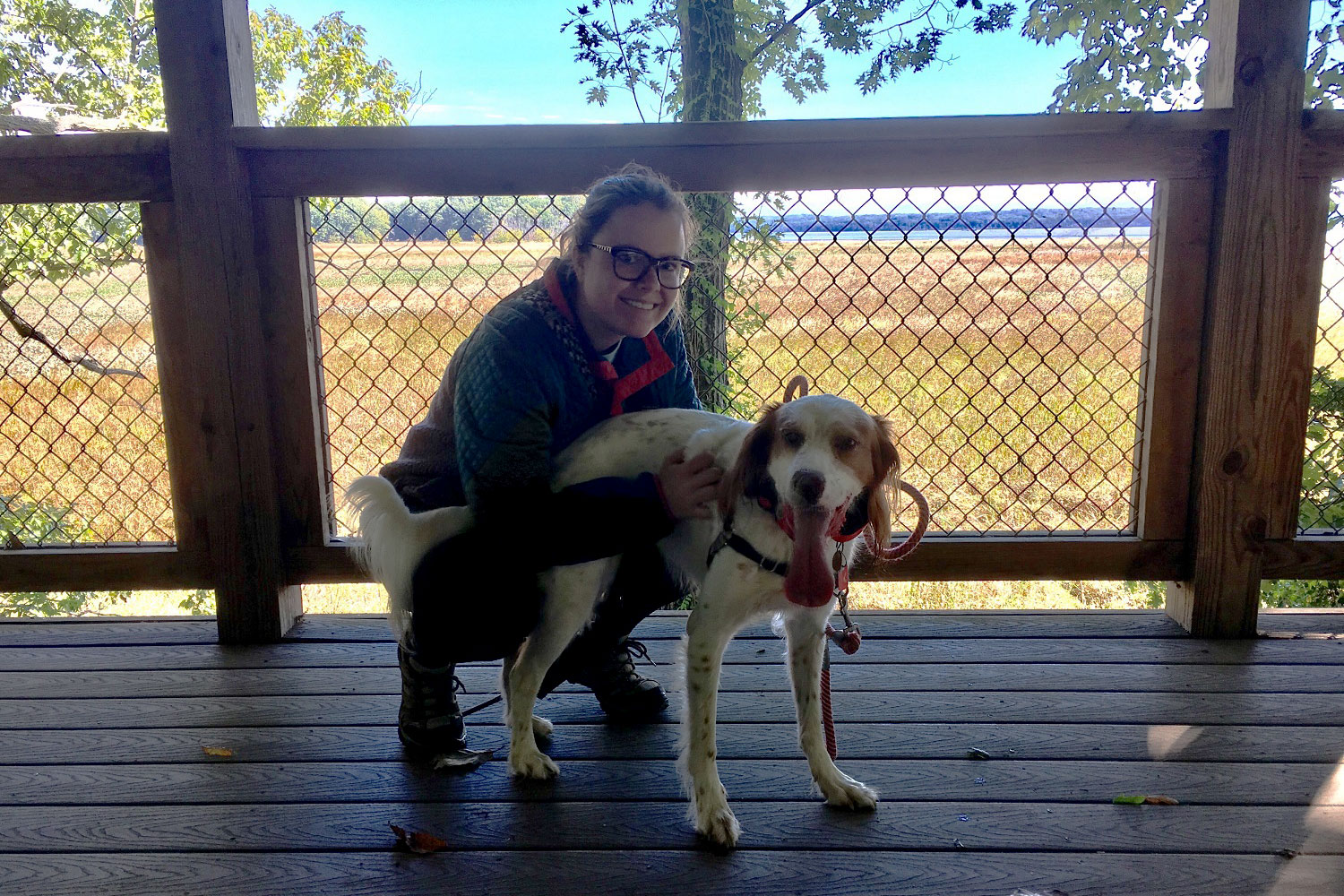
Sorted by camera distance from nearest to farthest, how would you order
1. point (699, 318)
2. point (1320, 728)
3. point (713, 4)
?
point (1320, 728)
point (699, 318)
point (713, 4)

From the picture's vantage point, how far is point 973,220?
9.48 ft

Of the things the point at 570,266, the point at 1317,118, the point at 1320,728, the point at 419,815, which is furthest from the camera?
the point at 1317,118

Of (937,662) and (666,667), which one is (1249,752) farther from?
(666,667)

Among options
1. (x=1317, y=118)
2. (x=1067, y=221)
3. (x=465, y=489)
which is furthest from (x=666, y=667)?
(x=1317, y=118)

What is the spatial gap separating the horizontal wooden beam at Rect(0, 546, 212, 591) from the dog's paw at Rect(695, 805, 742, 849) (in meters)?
1.69

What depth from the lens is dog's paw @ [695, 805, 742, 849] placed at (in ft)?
5.18

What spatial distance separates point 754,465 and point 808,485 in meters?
0.16

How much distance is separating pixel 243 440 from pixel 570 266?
3.88ft

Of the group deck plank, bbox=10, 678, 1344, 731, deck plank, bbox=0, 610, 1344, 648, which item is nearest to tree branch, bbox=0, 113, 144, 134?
deck plank, bbox=0, 610, 1344, 648

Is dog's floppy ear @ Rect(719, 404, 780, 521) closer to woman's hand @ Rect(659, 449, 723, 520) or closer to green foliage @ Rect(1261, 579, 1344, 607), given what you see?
woman's hand @ Rect(659, 449, 723, 520)

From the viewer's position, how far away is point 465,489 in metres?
1.73

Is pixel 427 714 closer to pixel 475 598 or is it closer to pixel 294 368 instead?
pixel 475 598

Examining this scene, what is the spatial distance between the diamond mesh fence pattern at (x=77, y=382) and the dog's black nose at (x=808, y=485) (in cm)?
215

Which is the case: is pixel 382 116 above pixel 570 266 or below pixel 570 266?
above
